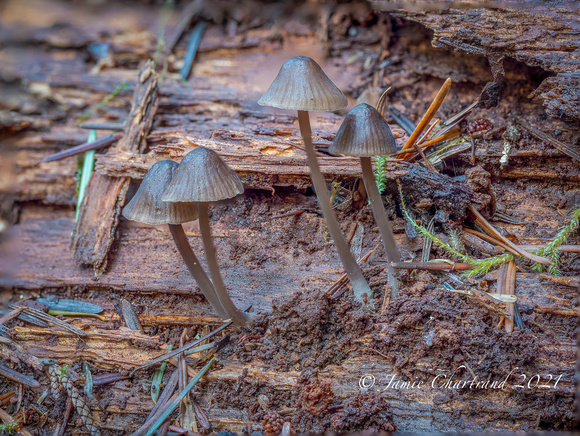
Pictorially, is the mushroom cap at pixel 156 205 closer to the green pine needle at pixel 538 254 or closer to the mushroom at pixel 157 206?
the mushroom at pixel 157 206

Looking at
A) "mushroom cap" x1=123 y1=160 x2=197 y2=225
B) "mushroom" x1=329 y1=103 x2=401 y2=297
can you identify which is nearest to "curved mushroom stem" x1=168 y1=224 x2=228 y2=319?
"mushroom cap" x1=123 y1=160 x2=197 y2=225

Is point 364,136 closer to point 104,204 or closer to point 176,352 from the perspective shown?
point 176,352

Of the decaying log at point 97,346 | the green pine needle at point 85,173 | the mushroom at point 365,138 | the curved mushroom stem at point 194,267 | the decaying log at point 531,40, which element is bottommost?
the decaying log at point 97,346

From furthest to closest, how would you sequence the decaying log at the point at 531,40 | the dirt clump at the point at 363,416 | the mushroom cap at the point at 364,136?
the decaying log at the point at 531,40, the mushroom cap at the point at 364,136, the dirt clump at the point at 363,416

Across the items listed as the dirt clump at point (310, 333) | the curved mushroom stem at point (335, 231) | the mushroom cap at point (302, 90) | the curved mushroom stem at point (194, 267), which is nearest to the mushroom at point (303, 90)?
the mushroom cap at point (302, 90)

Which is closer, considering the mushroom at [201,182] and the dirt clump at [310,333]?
the mushroom at [201,182]

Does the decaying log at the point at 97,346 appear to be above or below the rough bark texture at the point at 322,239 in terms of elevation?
below

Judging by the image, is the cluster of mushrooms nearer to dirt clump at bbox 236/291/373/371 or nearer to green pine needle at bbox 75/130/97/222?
dirt clump at bbox 236/291/373/371

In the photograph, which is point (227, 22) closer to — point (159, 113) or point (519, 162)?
point (159, 113)
